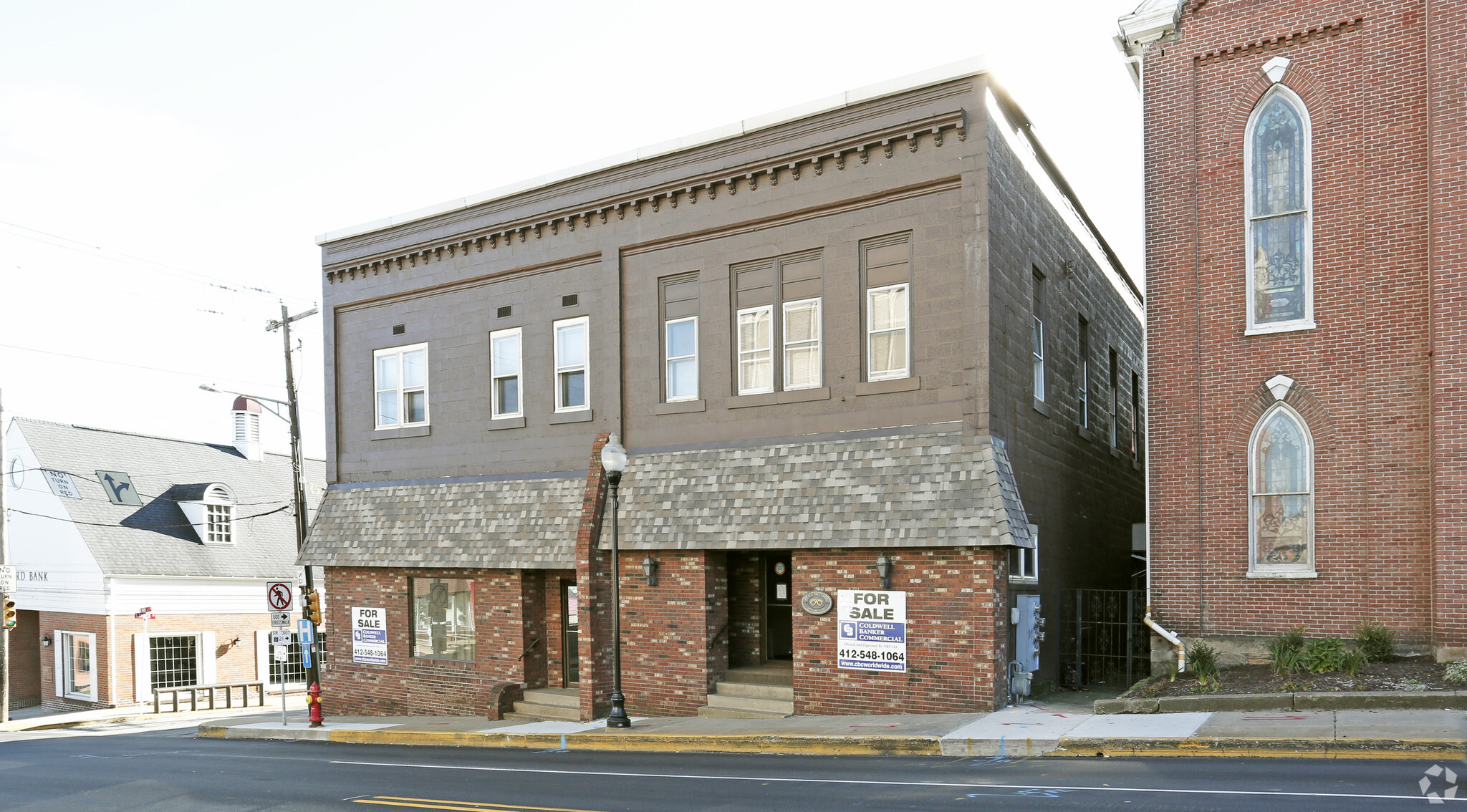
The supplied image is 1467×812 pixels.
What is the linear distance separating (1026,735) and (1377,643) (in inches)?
215

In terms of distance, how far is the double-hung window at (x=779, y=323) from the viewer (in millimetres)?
17328

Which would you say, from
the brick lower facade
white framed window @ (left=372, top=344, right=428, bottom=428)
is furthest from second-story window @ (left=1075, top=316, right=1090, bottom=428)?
white framed window @ (left=372, top=344, right=428, bottom=428)

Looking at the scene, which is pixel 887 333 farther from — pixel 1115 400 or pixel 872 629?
pixel 1115 400

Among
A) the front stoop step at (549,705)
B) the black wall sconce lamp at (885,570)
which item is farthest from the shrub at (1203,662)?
the front stoop step at (549,705)

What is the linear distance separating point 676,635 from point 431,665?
619cm

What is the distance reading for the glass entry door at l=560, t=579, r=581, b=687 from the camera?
20062 millimetres

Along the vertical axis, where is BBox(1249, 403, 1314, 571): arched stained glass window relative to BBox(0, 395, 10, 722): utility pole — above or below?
above

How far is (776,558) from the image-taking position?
18.0 m

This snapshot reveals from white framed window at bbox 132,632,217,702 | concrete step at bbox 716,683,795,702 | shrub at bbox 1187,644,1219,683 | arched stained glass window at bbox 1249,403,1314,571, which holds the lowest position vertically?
white framed window at bbox 132,632,217,702

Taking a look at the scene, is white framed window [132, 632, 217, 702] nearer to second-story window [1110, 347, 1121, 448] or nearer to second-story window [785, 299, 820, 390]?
second-story window [785, 299, 820, 390]

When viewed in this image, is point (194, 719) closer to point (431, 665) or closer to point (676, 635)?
point (431, 665)

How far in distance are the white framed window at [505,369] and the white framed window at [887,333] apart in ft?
24.3

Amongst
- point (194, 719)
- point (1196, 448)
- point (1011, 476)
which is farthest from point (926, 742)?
point (194, 719)

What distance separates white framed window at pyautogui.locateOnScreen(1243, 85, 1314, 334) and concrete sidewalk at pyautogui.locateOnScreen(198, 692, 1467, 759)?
620cm
